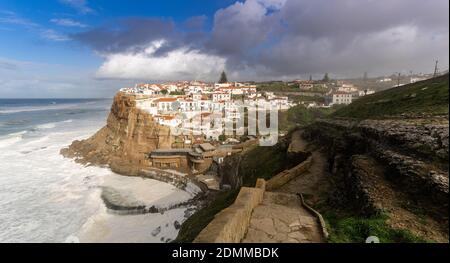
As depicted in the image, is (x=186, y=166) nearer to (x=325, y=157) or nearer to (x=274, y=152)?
(x=274, y=152)

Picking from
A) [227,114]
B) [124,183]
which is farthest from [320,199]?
A: [227,114]

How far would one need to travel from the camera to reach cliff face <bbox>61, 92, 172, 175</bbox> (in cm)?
3852

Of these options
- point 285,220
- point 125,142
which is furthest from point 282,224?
point 125,142

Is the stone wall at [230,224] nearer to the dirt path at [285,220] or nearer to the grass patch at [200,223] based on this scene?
the dirt path at [285,220]

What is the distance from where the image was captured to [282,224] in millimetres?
7824

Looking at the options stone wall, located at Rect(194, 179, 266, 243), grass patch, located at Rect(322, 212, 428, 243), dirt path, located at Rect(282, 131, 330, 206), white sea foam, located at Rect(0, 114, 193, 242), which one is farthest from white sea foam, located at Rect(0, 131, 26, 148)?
grass patch, located at Rect(322, 212, 428, 243)

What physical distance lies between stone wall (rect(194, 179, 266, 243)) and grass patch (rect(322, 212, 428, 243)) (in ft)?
7.37

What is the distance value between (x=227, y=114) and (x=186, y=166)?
20735 millimetres

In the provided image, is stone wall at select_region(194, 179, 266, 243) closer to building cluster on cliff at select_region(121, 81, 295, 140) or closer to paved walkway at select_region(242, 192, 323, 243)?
paved walkway at select_region(242, 192, 323, 243)

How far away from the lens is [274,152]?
2344 centimetres

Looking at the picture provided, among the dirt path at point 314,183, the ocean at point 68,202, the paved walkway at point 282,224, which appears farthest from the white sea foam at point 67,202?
the paved walkway at point 282,224

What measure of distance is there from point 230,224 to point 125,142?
128 feet

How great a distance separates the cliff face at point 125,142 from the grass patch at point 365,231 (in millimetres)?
31096
